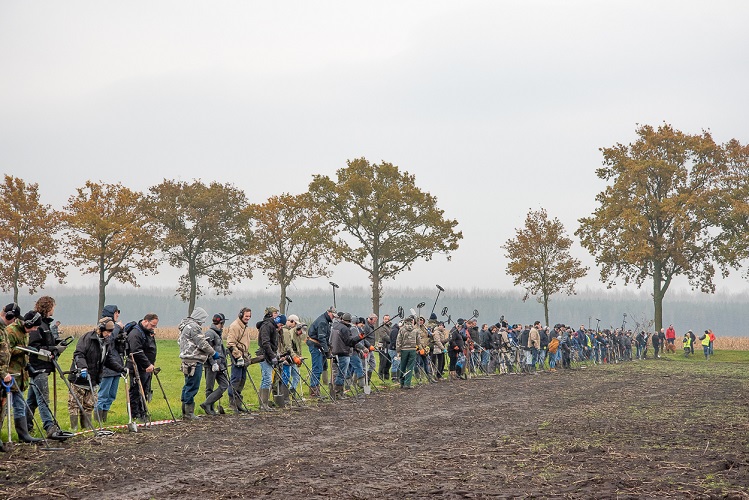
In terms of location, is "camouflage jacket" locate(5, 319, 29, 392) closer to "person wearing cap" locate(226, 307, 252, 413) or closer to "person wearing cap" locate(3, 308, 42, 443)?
"person wearing cap" locate(3, 308, 42, 443)

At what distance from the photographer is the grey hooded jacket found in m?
15.8

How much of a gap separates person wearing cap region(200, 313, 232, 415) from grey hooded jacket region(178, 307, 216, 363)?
22cm

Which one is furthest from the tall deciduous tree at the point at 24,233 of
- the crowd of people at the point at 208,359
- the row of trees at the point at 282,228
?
the crowd of people at the point at 208,359

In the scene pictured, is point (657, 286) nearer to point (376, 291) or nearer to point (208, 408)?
point (376, 291)

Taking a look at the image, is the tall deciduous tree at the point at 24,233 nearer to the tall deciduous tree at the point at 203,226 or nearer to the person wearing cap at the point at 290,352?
the tall deciduous tree at the point at 203,226

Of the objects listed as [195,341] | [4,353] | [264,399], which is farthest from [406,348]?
[4,353]

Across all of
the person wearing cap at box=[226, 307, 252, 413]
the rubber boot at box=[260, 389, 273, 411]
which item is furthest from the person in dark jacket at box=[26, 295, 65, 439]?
the rubber boot at box=[260, 389, 273, 411]

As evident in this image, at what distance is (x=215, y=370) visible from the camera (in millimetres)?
16109

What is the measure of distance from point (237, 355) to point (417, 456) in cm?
708

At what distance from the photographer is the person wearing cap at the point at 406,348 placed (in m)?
24.7

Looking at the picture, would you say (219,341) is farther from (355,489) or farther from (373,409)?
(355,489)

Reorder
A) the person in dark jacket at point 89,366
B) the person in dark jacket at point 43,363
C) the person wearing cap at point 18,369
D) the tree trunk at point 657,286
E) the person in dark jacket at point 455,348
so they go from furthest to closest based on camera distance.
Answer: the tree trunk at point 657,286
the person in dark jacket at point 455,348
the person in dark jacket at point 89,366
the person in dark jacket at point 43,363
the person wearing cap at point 18,369

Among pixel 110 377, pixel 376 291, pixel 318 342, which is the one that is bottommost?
pixel 110 377

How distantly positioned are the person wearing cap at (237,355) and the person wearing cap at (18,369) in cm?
539
